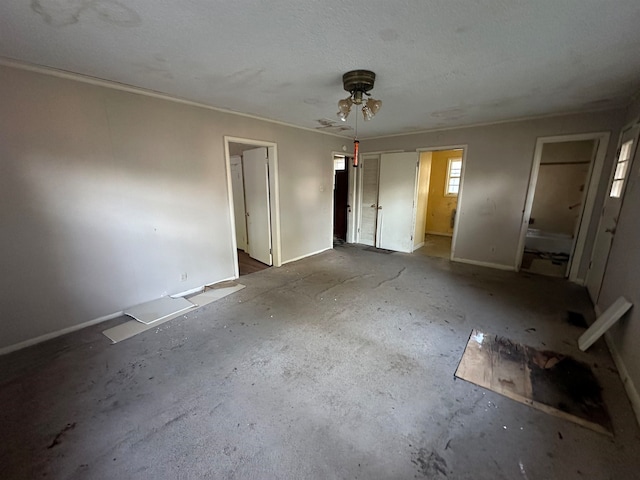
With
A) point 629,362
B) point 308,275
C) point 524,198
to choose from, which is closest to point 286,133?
point 308,275

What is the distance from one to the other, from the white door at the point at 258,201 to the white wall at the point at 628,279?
13.5 feet

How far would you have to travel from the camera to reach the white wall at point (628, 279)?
5.94ft

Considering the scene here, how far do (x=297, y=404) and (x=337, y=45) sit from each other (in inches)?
96.4

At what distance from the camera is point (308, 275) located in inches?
157

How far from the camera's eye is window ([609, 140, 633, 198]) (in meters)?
2.78

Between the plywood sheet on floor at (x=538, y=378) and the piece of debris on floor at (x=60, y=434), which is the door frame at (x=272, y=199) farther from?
the plywood sheet on floor at (x=538, y=378)

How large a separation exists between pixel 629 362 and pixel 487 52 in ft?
8.18

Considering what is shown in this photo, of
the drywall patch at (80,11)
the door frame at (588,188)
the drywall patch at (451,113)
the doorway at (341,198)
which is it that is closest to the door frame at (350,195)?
the doorway at (341,198)

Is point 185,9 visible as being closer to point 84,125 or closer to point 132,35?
point 132,35

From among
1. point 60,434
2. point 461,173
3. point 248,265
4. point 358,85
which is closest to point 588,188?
point 461,173

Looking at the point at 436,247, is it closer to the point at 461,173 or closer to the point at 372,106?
the point at 461,173

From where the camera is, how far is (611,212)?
2.99m

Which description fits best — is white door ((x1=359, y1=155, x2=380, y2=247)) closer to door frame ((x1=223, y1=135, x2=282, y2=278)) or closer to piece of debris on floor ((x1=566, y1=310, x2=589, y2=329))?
door frame ((x1=223, y1=135, x2=282, y2=278))

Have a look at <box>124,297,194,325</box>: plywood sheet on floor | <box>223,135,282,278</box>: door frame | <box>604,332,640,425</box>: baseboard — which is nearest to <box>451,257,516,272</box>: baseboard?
<box>604,332,640,425</box>: baseboard
